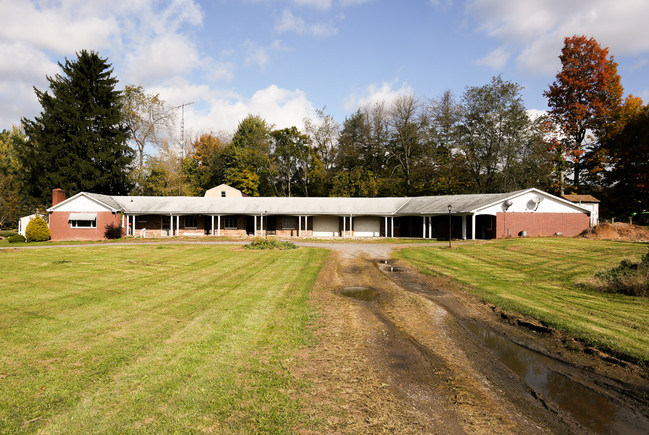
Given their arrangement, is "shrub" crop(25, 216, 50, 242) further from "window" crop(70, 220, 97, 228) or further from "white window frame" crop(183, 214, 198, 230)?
"white window frame" crop(183, 214, 198, 230)

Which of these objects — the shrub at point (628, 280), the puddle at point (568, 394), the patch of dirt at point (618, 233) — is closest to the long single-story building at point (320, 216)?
the patch of dirt at point (618, 233)

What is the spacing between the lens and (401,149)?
2044 inches

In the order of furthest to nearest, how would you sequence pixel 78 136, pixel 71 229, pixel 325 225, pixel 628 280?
pixel 78 136 < pixel 325 225 < pixel 71 229 < pixel 628 280

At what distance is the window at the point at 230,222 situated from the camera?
38656mm

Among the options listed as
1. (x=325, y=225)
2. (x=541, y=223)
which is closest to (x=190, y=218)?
(x=325, y=225)

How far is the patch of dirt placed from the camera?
26.2 m

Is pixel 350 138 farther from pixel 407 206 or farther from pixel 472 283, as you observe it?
pixel 472 283

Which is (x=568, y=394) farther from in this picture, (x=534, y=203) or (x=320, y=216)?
(x=320, y=216)

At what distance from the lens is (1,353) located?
17.6 feet

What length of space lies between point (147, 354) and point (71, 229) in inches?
1396

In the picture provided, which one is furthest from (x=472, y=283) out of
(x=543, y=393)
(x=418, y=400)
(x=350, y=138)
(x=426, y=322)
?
(x=350, y=138)

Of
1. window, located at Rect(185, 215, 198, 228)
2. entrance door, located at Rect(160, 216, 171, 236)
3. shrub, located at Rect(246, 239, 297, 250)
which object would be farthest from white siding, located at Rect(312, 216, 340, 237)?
entrance door, located at Rect(160, 216, 171, 236)

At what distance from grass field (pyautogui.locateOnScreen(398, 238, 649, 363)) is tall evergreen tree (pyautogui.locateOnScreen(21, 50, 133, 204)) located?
40535 mm

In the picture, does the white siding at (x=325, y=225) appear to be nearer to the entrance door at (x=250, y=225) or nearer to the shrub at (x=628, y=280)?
the entrance door at (x=250, y=225)
